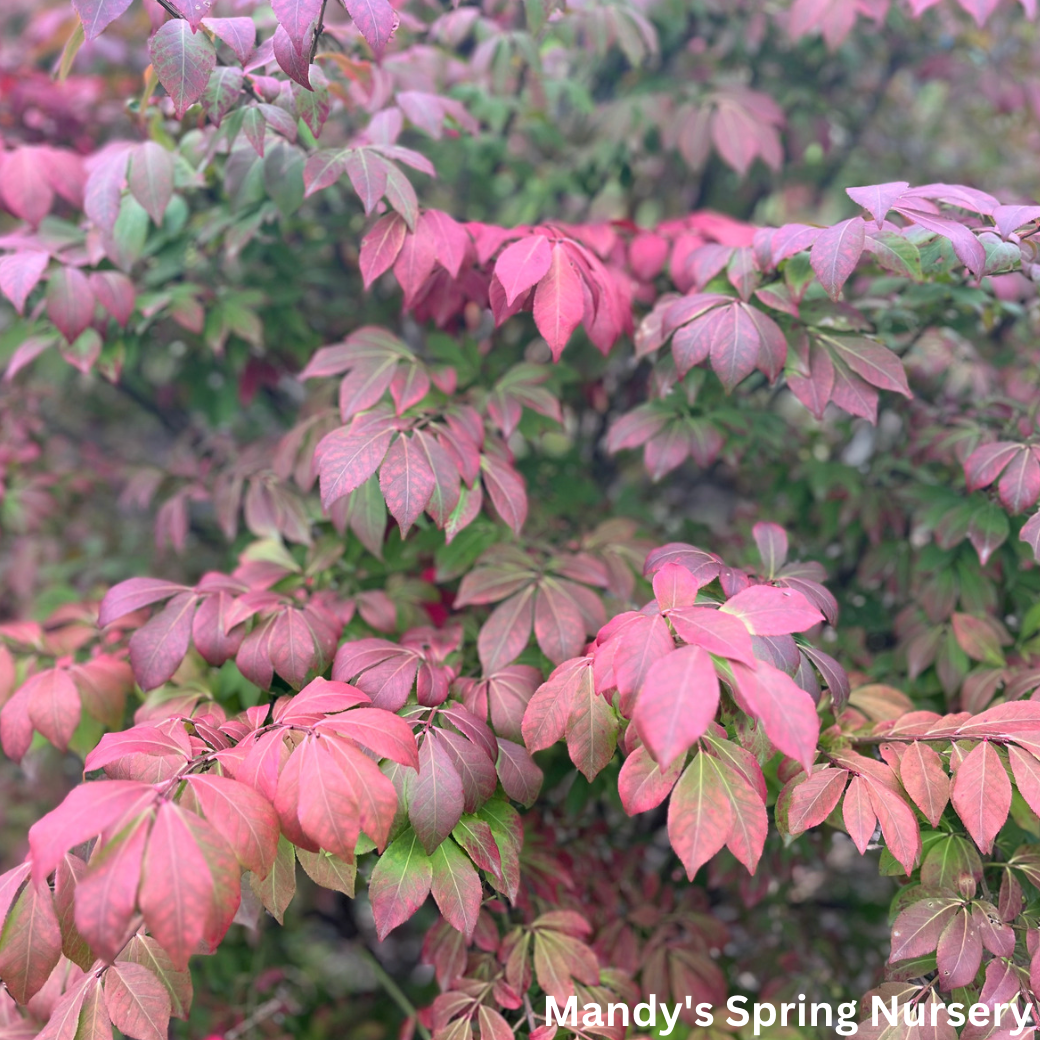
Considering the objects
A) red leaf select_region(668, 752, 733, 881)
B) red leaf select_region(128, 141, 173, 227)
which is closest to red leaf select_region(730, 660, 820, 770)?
red leaf select_region(668, 752, 733, 881)

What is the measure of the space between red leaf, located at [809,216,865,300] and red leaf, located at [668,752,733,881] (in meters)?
0.65

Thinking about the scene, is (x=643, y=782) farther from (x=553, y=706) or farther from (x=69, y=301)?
(x=69, y=301)

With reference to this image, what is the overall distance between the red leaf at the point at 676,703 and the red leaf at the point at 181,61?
95 centimetres

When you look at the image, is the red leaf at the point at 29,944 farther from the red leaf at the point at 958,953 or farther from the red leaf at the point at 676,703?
the red leaf at the point at 958,953

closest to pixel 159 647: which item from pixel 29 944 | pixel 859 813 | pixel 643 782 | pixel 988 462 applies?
pixel 29 944

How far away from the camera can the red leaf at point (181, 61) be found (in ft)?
3.69

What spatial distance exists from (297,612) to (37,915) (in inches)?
19.5

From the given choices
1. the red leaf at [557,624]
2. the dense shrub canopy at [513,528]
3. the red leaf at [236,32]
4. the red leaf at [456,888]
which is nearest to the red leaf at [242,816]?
the dense shrub canopy at [513,528]

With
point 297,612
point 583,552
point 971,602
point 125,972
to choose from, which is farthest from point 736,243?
point 125,972

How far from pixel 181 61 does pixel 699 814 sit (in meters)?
1.16

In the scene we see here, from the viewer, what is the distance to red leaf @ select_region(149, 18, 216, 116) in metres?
1.12

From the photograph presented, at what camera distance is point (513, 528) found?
129cm

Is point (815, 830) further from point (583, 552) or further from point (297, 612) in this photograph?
point (297, 612)

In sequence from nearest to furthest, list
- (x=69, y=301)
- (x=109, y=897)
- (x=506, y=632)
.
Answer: (x=109, y=897), (x=506, y=632), (x=69, y=301)
